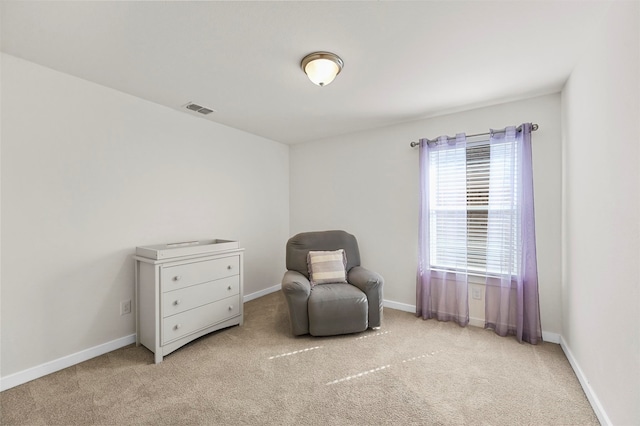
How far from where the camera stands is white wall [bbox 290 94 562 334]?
8.28 feet

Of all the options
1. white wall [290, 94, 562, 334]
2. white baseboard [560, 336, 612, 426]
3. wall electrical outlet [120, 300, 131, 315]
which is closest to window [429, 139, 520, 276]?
white wall [290, 94, 562, 334]

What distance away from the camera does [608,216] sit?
1.50 m

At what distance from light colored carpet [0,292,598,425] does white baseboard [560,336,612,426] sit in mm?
49

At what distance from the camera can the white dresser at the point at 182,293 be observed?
7.42 feet

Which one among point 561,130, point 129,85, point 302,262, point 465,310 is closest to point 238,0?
point 129,85

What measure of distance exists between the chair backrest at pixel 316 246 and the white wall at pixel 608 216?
6.69ft

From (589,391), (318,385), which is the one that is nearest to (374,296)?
(318,385)

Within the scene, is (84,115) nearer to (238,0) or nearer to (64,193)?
(64,193)

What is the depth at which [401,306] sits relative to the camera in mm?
3361

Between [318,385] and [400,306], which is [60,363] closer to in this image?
[318,385]

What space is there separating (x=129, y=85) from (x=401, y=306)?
3676mm

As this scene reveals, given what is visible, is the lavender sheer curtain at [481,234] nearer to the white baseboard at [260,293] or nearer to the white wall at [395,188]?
the white wall at [395,188]

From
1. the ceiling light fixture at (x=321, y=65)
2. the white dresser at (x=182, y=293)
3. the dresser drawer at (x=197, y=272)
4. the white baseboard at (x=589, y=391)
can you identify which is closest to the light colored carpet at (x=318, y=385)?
the white baseboard at (x=589, y=391)

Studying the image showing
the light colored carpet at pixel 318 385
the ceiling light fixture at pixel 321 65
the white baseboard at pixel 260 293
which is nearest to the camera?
the light colored carpet at pixel 318 385
